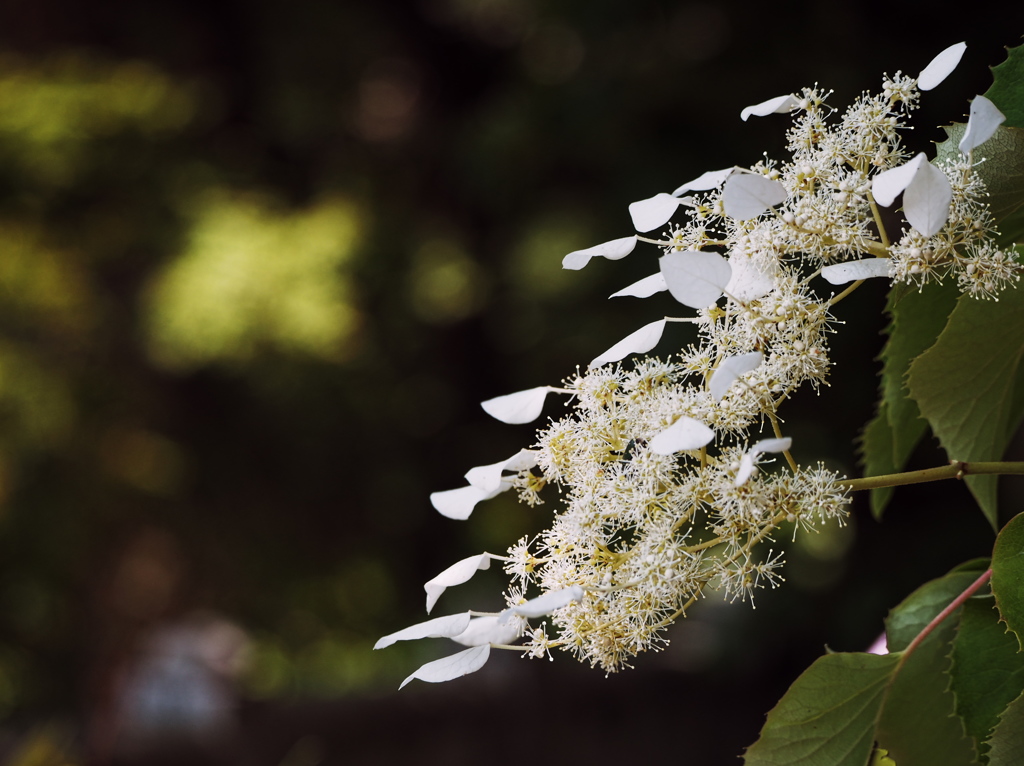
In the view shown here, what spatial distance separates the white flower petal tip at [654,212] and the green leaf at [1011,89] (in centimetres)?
8

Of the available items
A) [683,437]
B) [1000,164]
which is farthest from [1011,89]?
[683,437]

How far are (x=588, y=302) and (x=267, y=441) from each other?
2.92 ft

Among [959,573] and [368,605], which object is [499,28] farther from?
[959,573]

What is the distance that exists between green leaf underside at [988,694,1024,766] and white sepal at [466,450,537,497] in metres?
0.11

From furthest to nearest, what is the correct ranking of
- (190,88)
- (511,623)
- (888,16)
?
(190,88) → (888,16) → (511,623)

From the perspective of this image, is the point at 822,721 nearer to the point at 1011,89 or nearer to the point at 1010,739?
the point at 1010,739

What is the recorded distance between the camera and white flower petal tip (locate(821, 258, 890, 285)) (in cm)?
20

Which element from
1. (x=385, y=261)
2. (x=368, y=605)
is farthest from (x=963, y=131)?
(x=368, y=605)

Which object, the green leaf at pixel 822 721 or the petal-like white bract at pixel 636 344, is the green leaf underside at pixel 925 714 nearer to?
the green leaf at pixel 822 721

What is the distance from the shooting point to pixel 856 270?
20cm

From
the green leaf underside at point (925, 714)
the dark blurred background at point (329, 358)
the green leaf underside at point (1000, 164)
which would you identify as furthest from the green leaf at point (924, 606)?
the dark blurred background at point (329, 358)

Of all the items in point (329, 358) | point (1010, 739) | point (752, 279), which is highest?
point (329, 358)

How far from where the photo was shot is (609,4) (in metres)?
1.59

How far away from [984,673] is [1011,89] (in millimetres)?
140
